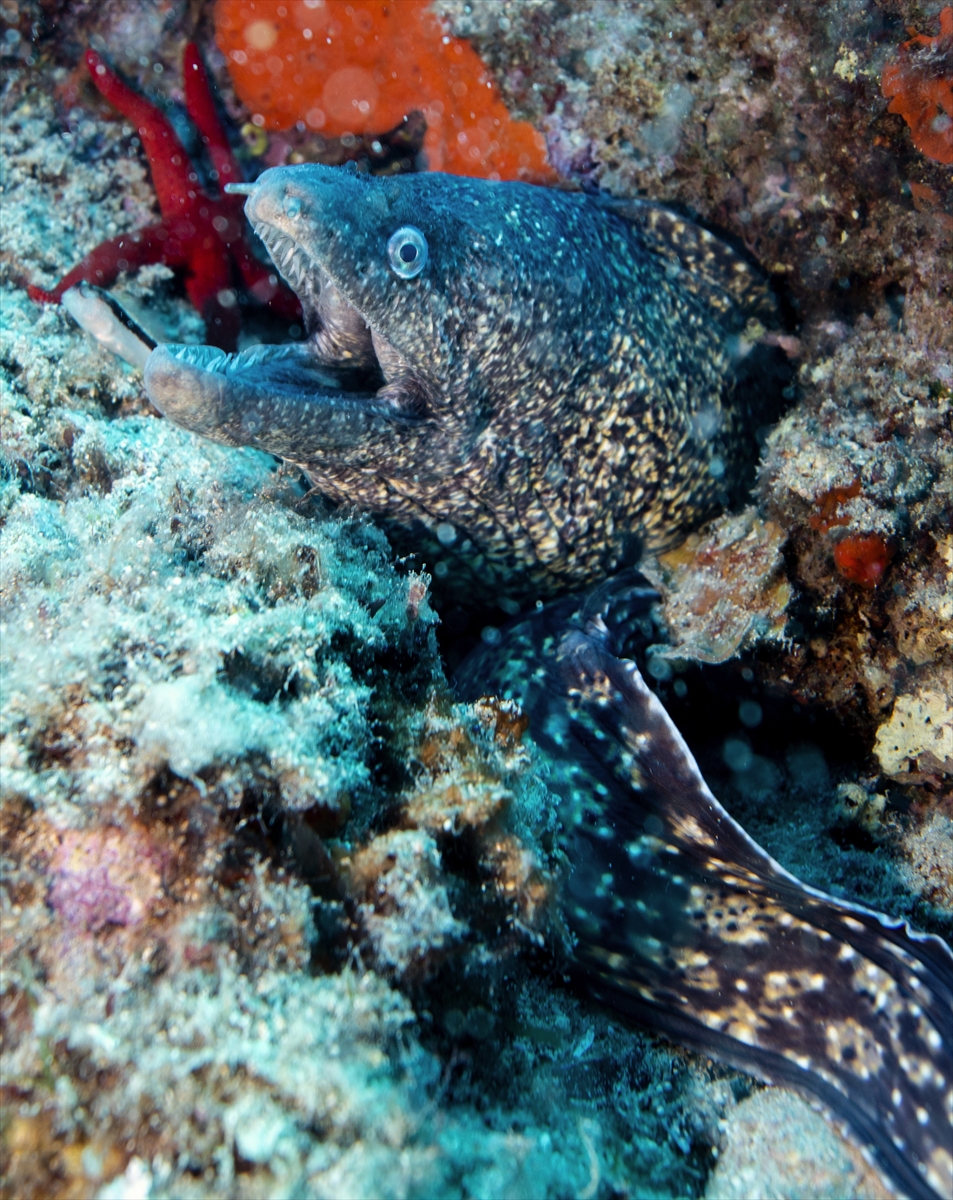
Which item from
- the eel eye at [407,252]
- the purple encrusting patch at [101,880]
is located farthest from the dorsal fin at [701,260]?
the purple encrusting patch at [101,880]

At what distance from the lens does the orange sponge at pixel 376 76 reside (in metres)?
3.48

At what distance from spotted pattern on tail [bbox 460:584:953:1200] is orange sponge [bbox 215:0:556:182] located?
2678 mm

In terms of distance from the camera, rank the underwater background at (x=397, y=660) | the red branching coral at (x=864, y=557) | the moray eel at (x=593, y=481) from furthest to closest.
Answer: the red branching coral at (x=864, y=557)
the moray eel at (x=593, y=481)
the underwater background at (x=397, y=660)

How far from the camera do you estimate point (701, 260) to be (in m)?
3.59

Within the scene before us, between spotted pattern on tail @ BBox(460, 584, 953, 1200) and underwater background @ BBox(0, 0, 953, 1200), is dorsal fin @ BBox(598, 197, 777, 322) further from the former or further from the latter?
spotted pattern on tail @ BBox(460, 584, 953, 1200)

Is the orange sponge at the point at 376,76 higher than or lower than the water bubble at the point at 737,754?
higher

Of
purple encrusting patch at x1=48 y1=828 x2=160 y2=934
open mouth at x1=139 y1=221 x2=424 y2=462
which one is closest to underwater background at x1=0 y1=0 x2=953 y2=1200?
purple encrusting patch at x1=48 y1=828 x2=160 y2=934

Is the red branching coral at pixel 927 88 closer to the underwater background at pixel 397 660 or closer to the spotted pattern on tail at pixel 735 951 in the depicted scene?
the underwater background at pixel 397 660

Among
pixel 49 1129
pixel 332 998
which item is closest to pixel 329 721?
pixel 332 998

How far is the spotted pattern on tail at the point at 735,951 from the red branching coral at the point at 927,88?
2.10 meters

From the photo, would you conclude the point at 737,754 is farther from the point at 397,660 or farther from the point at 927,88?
the point at 927,88

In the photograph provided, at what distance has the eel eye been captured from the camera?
2.41m

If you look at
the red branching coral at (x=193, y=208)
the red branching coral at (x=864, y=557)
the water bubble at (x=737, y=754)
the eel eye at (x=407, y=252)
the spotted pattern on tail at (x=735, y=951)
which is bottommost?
the water bubble at (x=737, y=754)

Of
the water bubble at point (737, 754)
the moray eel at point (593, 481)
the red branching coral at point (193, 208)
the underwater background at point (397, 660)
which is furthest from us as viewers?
the red branching coral at point (193, 208)
